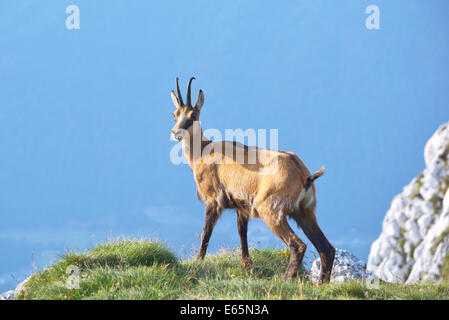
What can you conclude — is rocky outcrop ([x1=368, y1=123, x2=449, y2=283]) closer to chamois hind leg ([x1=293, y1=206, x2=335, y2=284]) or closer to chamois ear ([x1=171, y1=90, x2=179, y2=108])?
chamois hind leg ([x1=293, y1=206, x2=335, y2=284])

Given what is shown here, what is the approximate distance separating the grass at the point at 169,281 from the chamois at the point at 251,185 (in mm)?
675

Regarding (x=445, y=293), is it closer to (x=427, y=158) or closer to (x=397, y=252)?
(x=397, y=252)

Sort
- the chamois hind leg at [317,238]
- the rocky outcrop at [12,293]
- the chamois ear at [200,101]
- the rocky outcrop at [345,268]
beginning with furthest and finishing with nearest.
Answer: the rocky outcrop at [345,268] → the chamois ear at [200,101] → the rocky outcrop at [12,293] → the chamois hind leg at [317,238]

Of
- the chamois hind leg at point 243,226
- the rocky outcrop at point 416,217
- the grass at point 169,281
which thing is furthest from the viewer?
the rocky outcrop at point 416,217

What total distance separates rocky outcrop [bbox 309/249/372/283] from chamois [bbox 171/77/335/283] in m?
2.25

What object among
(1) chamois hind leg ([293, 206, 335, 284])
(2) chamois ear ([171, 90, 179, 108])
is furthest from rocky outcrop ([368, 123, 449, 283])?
(2) chamois ear ([171, 90, 179, 108])

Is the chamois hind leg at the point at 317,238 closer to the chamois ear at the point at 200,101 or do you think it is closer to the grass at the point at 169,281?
the grass at the point at 169,281

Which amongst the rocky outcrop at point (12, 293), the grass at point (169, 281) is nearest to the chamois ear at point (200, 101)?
the grass at point (169, 281)

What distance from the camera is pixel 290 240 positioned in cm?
861

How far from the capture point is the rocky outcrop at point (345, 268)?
11727 mm

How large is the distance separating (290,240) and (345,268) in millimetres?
4271

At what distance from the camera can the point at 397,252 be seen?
26.5m
